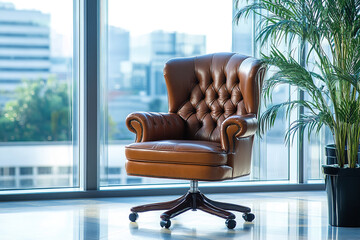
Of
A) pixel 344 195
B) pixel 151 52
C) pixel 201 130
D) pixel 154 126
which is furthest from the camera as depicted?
pixel 151 52

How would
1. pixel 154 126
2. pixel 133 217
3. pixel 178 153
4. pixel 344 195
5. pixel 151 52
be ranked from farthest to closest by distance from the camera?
pixel 151 52, pixel 154 126, pixel 133 217, pixel 344 195, pixel 178 153

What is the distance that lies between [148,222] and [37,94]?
1611 mm

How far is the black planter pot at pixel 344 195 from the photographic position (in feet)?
10.4

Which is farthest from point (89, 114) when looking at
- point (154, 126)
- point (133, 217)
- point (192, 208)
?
point (192, 208)

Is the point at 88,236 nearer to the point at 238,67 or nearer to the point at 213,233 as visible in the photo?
the point at 213,233

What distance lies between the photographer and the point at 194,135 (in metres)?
3.65

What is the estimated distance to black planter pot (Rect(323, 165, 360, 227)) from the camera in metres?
3.16

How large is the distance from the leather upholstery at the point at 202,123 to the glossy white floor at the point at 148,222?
0.34 metres

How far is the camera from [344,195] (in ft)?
10.4

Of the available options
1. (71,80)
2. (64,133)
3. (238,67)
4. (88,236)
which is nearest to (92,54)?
(71,80)

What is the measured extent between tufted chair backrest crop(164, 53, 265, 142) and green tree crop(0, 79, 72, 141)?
1078mm

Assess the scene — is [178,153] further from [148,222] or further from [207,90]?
[207,90]

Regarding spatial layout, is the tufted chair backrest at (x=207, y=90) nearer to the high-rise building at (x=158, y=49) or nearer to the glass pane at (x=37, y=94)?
the high-rise building at (x=158, y=49)

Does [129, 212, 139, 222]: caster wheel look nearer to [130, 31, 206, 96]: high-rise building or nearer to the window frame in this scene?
the window frame
